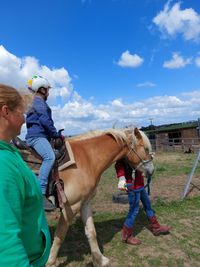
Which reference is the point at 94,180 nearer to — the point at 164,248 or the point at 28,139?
the point at 28,139

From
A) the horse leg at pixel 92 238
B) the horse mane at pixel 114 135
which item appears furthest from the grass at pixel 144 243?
the horse mane at pixel 114 135

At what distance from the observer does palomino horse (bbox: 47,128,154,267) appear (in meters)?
4.36

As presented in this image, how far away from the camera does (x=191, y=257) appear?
4695 mm

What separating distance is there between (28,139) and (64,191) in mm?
850

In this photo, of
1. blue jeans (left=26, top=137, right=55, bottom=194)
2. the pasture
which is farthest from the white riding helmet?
the pasture

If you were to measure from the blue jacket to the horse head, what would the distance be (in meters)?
1.37

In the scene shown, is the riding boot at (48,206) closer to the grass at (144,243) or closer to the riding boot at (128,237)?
the grass at (144,243)

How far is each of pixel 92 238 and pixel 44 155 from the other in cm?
136

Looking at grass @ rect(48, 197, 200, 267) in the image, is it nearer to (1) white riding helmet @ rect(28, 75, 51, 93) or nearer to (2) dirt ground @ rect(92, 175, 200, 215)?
(2) dirt ground @ rect(92, 175, 200, 215)

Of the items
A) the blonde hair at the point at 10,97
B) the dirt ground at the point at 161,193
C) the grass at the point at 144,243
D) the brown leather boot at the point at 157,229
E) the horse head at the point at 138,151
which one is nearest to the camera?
the blonde hair at the point at 10,97

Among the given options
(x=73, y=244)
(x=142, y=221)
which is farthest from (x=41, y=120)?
(x=142, y=221)

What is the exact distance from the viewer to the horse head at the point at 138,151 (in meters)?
5.11

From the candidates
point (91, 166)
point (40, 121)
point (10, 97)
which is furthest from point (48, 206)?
point (10, 97)

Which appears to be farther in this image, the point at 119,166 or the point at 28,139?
the point at 119,166
